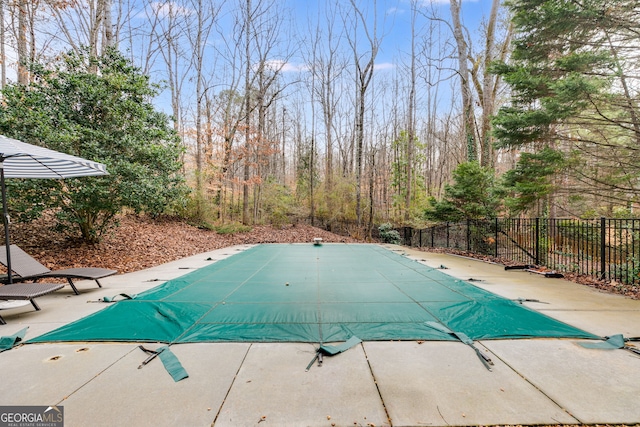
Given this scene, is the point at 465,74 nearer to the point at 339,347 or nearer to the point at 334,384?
the point at 339,347

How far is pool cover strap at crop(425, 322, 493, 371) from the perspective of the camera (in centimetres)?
202

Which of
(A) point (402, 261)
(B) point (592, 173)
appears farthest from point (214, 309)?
(B) point (592, 173)

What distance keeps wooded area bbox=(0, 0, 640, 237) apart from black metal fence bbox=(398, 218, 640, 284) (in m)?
0.51

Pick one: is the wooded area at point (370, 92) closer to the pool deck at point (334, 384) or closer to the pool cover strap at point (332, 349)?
the pool deck at point (334, 384)

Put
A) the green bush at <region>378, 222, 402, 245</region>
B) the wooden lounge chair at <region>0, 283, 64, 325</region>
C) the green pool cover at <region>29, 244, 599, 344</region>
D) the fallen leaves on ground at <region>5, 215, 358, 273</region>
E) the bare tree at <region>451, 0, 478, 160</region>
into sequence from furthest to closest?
the green bush at <region>378, 222, 402, 245</region>, the bare tree at <region>451, 0, 478, 160</region>, the fallen leaves on ground at <region>5, 215, 358, 273</region>, the wooden lounge chair at <region>0, 283, 64, 325</region>, the green pool cover at <region>29, 244, 599, 344</region>

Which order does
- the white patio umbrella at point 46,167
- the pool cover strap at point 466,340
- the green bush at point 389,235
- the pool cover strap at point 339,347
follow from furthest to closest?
1. the green bush at point 389,235
2. the white patio umbrella at point 46,167
3. the pool cover strap at point 339,347
4. the pool cover strap at point 466,340

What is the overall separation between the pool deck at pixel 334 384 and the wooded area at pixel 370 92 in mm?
4509

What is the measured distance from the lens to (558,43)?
5.69 meters

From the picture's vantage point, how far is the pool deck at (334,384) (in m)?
1.50

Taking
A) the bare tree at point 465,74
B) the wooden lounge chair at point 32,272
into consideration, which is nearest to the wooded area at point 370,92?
the bare tree at point 465,74
